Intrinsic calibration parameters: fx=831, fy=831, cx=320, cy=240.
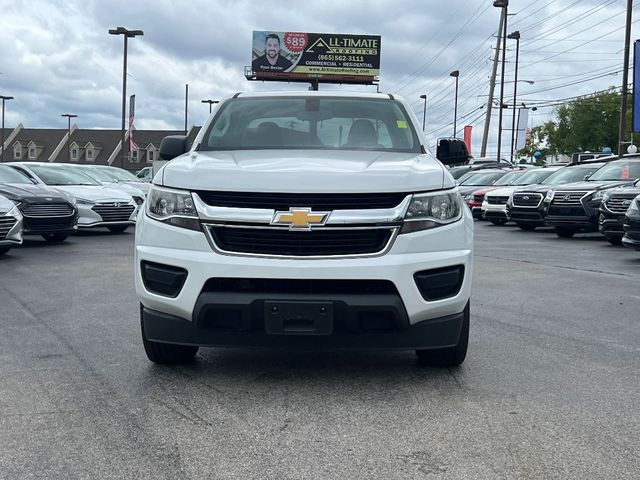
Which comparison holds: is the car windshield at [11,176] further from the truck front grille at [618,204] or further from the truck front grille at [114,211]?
the truck front grille at [618,204]

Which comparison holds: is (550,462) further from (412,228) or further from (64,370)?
(64,370)

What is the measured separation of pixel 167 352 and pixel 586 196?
13.8 metres

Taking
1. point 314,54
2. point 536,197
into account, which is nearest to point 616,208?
point 536,197

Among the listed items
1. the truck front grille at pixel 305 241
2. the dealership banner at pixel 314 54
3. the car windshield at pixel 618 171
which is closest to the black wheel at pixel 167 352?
the truck front grille at pixel 305 241

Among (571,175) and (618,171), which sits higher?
(618,171)

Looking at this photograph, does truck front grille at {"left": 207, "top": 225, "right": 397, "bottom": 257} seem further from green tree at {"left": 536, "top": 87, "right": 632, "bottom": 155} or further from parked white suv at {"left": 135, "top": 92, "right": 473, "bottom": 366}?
green tree at {"left": 536, "top": 87, "right": 632, "bottom": 155}

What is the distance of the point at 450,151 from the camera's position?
630 centimetres

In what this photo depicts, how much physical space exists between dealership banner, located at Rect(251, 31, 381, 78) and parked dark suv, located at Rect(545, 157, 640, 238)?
58.9 metres

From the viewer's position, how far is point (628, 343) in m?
6.32

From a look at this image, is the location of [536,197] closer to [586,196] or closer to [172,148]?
[586,196]

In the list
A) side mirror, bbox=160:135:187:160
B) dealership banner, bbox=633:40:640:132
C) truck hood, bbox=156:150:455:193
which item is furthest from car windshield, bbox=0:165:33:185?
dealership banner, bbox=633:40:640:132

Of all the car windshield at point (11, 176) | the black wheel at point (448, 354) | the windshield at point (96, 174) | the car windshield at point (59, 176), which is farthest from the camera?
the windshield at point (96, 174)

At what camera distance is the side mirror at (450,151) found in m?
6.29

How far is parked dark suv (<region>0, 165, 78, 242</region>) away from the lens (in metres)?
14.1
